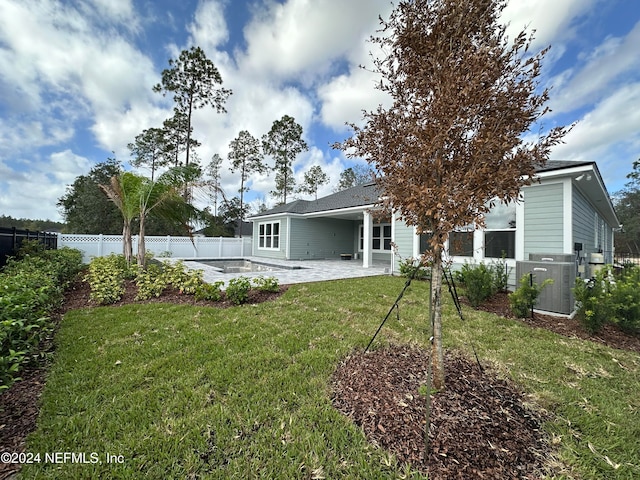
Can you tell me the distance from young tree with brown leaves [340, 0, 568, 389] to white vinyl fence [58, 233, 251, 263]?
10.1 metres

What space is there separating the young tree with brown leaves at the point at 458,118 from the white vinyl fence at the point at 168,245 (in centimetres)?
1010

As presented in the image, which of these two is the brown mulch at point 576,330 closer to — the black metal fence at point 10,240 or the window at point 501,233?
the window at point 501,233

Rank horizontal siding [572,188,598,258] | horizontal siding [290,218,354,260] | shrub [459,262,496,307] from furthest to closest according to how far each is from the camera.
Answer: horizontal siding [290,218,354,260] → horizontal siding [572,188,598,258] → shrub [459,262,496,307]

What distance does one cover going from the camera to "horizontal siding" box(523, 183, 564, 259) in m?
6.09

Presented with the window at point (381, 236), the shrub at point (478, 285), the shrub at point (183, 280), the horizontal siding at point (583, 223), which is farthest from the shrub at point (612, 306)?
the window at point (381, 236)

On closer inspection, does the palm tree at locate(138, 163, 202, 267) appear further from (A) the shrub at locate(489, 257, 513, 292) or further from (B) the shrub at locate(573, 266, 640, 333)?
(B) the shrub at locate(573, 266, 640, 333)

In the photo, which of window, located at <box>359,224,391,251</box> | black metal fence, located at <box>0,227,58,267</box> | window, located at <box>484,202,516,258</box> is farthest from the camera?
window, located at <box>359,224,391,251</box>

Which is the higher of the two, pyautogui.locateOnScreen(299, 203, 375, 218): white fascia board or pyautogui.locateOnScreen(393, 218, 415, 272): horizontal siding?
pyautogui.locateOnScreen(299, 203, 375, 218): white fascia board

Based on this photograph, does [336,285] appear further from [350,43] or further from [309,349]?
[350,43]

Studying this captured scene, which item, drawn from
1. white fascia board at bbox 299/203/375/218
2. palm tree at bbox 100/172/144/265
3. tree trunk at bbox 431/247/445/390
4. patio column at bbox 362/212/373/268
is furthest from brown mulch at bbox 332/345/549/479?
patio column at bbox 362/212/373/268

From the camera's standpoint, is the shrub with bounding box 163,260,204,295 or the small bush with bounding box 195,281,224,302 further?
the shrub with bounding box 163,260,204,295

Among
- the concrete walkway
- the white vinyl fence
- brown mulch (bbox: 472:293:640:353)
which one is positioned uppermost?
the white vinyl fence

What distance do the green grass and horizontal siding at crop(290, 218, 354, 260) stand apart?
10875 millimetres

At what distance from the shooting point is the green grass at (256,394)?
170 centimetres
